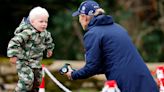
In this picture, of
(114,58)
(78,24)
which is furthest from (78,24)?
(114,58)

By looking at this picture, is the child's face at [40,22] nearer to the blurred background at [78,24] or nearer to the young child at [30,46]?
the young child at [30,46]

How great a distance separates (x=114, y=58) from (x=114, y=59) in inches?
0.4

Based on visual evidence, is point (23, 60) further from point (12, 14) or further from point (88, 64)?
point (12, 14)

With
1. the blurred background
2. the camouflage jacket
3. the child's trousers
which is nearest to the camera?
the camouflage jacket

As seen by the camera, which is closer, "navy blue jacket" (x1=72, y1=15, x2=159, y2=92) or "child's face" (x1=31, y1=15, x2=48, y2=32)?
"navy blue jacket" (x1=72, y1=15, x2=159, y2=92)

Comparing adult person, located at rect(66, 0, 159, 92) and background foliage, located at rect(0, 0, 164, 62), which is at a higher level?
adult person, located at rect(66, 0, 159, 92)

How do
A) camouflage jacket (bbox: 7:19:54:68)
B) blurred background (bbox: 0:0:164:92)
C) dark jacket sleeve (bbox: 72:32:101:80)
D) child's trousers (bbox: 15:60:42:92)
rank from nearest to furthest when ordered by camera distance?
dark jacket sleeve (bbox: 72:32:101:80)
camouflage jacket (bbox: 7:19:54:68)
child's trousers (bbox: 15:60:42:92)
blurred background (bbox: 0:0:164:92)

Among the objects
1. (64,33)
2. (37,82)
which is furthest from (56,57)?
(37,82)

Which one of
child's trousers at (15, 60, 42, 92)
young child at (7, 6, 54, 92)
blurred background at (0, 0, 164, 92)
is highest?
young child at (7, 6, 54, 92)

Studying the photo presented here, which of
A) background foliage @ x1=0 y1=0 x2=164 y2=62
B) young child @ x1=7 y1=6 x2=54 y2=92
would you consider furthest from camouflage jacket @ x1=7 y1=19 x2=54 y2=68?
background foliage @ x1=0 y1=0 x2=164 y2=62

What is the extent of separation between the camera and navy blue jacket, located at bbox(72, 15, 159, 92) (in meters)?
6.77

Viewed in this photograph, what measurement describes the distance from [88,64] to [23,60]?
58.4 inches

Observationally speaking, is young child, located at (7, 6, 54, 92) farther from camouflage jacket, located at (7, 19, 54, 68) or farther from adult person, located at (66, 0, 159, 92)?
adult person, located at (66, 0, 159, 92)

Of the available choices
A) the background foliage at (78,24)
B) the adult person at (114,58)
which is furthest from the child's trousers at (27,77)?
the background foliage at (78,24)
